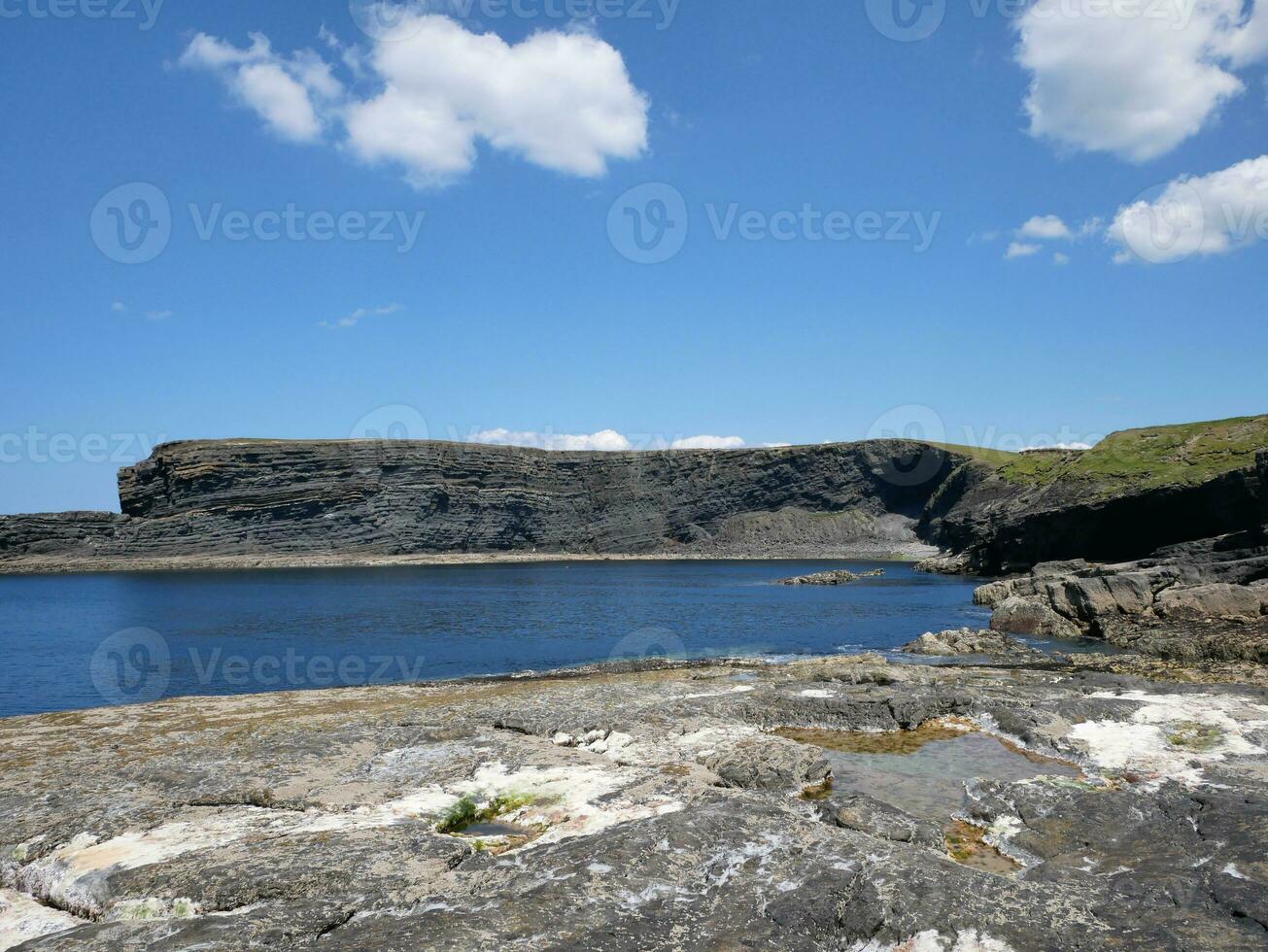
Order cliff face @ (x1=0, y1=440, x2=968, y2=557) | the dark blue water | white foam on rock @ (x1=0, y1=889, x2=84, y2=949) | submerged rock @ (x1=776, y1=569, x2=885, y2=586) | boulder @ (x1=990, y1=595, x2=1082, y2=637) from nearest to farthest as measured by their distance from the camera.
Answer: white foam on rock @ (x1=0, y1=889, x2=84, y2=949)
the dark blue water
boulder @ (x1=990, y1=595, x2=1082, y2=637)
submerged rock @ (x1=776, y1=569, x2=885, y2=586)
cliff face @ (x1=0, y1=440, x2=968, y2=557)

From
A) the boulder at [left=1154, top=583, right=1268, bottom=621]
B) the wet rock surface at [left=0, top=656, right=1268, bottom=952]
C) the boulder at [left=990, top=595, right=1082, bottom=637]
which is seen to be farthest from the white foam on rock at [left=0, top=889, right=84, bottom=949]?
the boulder at [left=1154, top=583, right=1268, bottom=621]

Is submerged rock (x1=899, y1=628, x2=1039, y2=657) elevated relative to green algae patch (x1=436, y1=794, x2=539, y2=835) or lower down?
lower down

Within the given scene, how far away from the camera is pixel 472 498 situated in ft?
541

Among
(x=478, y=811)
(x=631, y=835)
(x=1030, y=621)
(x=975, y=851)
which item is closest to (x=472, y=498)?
(x=1030, y=621)

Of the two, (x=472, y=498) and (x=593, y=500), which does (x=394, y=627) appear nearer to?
(x=472, y=498)

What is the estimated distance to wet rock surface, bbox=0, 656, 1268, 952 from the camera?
9719 mm

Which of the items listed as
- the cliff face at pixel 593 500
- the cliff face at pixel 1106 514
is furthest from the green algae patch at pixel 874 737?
the cliff face at pixel 593 500

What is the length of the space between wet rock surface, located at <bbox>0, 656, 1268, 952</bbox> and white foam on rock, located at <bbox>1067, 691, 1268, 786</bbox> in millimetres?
100

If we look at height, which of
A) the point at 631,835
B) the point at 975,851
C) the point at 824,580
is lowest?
the point at 824,580

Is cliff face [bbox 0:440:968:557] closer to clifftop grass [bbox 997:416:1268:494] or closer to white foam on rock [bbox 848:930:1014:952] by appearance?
clifftop grass [bbox 997:416:1268:494]

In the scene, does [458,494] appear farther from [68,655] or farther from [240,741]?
[240,741]

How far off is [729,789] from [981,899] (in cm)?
A: 607

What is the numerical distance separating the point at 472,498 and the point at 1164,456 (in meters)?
120

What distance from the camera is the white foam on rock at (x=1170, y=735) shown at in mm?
16761
